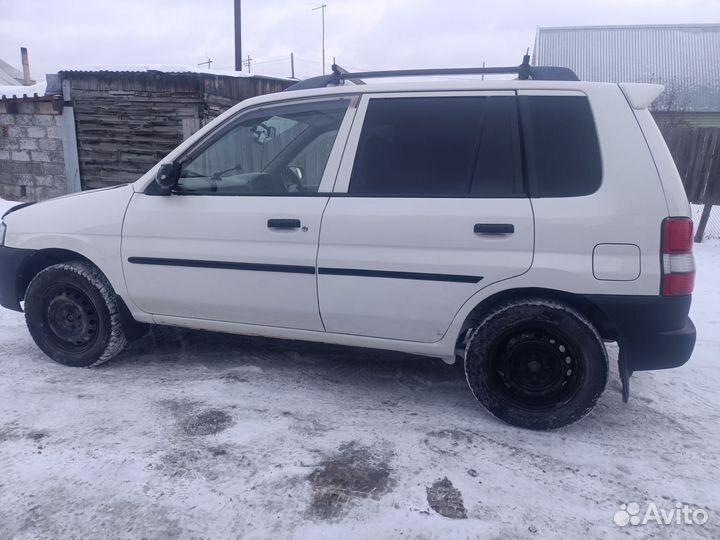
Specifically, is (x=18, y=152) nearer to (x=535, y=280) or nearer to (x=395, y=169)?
(x=395, y=169)

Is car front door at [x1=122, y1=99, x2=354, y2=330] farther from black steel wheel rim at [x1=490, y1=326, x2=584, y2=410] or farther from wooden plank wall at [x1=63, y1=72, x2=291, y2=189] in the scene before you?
wooden plank wall at [x1=63, y1=72, x2=291, y2=189]

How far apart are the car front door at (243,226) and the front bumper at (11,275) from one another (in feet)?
2.78

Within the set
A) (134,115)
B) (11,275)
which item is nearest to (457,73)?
(11,275)

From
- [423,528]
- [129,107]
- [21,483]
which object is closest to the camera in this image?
[423,528]

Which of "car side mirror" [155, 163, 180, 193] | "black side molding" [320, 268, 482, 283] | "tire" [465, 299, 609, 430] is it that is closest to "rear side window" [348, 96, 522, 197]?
"black side molding" [320, 268, 482, 283]

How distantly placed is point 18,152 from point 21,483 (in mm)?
11245

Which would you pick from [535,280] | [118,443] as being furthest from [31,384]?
[535,280]

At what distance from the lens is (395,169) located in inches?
123

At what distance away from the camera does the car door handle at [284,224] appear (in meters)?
3.21

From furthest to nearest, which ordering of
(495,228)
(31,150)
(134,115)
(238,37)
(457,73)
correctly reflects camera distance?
(238,37) < (31,150) < (134,115) < (457,73) < (495,228)

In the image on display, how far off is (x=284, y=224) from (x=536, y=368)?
5.28 feet

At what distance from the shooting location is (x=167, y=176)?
3408 mm

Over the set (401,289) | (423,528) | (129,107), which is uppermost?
(129,107)

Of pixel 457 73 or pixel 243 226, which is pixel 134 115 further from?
pixel 457 73
